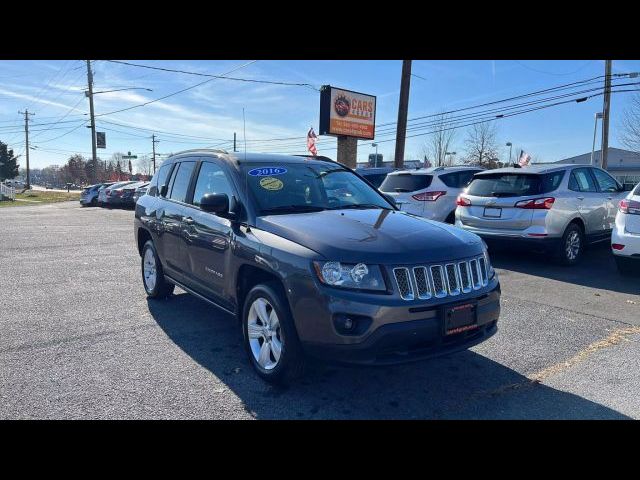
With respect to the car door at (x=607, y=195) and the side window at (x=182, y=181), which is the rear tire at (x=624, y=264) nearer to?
the car door at (x=607, y=195)

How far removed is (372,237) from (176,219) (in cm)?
257

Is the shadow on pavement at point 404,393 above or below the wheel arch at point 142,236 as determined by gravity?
below

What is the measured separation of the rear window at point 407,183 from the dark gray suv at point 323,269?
507 centimetres

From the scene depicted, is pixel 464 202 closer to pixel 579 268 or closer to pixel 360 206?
pixel 579 268

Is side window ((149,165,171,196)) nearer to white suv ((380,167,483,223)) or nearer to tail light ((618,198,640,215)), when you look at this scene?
white suv ((380,167,483,223))

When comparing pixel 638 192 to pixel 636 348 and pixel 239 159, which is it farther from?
pixel 239 159

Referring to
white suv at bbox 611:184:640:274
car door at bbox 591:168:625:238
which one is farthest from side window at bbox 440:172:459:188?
white suv at bbox 611:184:640:274

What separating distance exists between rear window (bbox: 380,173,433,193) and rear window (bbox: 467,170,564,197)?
1369 millimetres

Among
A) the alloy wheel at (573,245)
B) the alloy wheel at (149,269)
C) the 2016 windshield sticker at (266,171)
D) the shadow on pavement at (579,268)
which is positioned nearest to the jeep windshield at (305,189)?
the 2016 windshield sticker at (266,171)

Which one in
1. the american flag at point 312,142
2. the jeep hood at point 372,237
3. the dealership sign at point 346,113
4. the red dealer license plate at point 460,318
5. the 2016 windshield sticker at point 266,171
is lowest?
the red dealer license plate at point 460,318

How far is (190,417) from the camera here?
3.16 m

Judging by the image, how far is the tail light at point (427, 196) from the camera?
380 inches

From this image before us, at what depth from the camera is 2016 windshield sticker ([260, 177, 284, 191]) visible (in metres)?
4.30
